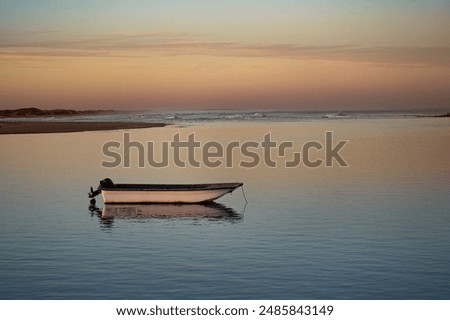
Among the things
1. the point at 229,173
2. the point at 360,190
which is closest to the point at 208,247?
the point at 360,190

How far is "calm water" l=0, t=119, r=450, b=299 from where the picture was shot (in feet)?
52.5

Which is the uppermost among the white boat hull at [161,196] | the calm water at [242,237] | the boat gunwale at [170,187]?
the boat gunwale at [170,187]

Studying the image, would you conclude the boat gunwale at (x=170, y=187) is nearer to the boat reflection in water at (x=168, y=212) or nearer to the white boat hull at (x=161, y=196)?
the white boat hull at (x=161, y=196)

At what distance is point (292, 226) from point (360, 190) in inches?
320

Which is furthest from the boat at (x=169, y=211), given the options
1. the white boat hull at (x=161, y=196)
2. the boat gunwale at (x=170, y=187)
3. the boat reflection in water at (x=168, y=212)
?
the boat gunwale at (x=170, y=187)

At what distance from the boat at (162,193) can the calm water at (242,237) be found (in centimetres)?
57

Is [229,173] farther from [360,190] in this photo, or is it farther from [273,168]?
[360,190]

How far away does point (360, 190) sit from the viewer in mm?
29750

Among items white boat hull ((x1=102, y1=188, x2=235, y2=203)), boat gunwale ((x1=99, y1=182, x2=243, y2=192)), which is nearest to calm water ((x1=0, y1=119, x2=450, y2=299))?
white boat hull ((x1=102, y1=188, x2=235, y2=203))

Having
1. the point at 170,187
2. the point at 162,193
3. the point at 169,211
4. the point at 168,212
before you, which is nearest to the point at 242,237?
the point at 168,212

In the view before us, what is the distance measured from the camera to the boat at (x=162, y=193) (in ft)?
87.8

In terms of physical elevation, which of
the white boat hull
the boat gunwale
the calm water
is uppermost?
the boat gunwale

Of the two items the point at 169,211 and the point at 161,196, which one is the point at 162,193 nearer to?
the point at 161,196

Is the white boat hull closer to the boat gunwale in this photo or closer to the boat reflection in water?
the boat gunwale
